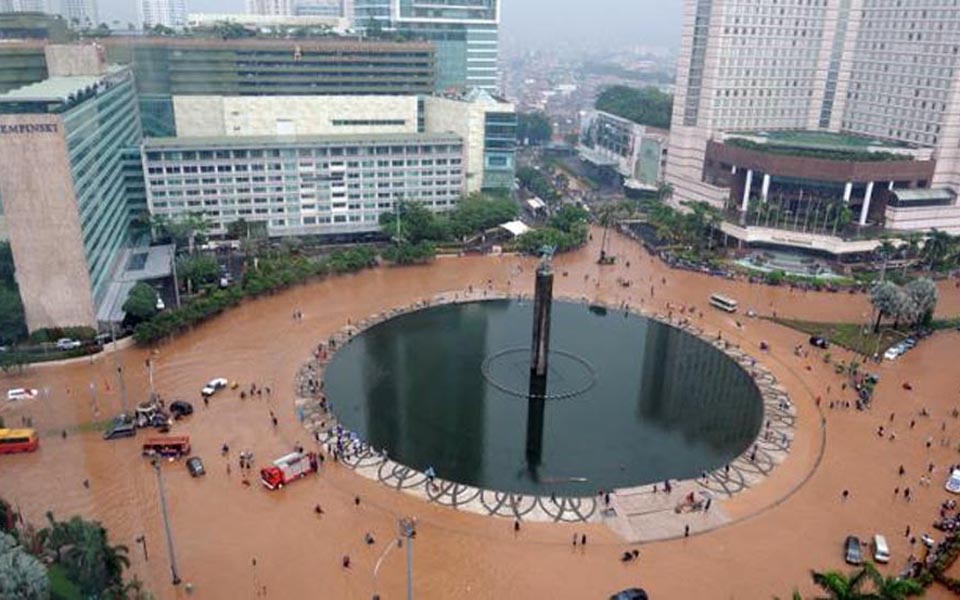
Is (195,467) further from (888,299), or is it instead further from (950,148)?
(950,148)

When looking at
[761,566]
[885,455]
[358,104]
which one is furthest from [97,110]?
[885,455]

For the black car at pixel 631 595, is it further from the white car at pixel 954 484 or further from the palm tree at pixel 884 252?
the palm tree at pixel 884 252

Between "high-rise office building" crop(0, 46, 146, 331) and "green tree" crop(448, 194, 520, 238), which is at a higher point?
"high-rise office building" crop(0, 46, 146, 331)

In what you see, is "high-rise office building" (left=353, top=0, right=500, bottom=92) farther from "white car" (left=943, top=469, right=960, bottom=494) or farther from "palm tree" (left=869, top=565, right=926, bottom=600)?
"palm tree" (left=869, top=565, right=926, bottom=600)

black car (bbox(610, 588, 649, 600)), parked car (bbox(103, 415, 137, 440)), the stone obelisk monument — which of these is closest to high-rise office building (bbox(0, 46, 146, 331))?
parked car (bbox(103, 415, 137, 440))

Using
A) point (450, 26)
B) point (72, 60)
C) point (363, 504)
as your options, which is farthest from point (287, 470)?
point (450, 26)

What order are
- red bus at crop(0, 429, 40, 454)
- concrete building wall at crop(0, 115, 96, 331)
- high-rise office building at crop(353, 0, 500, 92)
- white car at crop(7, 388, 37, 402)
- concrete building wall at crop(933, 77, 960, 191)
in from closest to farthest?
red bus at crop(0, 429, 40, 454), white car at crop(7, 388, 37, 402), concrete building wall at crop(0, 115, 96, 331), concrete building wall at crop(933, 77, 960, 191), high-rise office building at crop(353, 0, 500, 92)

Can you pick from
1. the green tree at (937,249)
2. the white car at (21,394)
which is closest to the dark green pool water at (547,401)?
the white car at (21,394)
